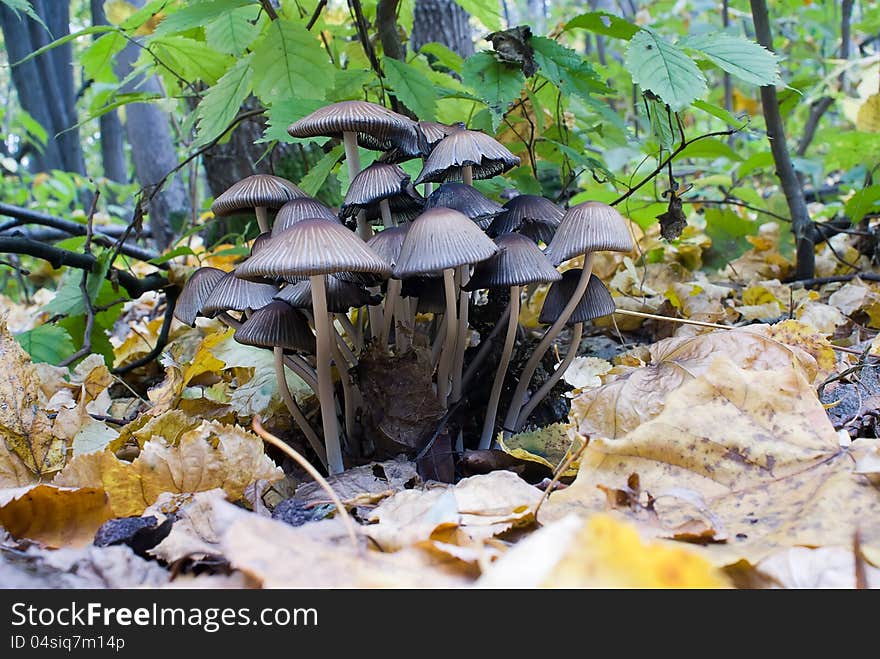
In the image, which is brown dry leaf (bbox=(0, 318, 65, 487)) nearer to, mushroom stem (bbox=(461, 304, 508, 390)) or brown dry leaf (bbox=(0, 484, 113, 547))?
brown dry leaf (bbox=(0, 484, 113, 547))

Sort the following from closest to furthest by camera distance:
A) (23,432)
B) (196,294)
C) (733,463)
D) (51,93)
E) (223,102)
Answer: (733,463) < (23,432) < (196,294) < (223,102) < (51,93)

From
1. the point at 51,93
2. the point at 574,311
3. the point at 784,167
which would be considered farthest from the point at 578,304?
the point at 51,93

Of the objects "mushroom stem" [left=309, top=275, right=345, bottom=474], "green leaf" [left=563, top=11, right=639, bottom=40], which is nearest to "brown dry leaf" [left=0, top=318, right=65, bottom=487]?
"mushroom stem" [left=309, top=275, right=345, bottom=474]

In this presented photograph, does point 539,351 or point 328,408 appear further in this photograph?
point 539,351

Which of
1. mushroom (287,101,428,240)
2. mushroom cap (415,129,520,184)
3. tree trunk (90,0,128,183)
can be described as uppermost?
mushroom (287,101,428,240)

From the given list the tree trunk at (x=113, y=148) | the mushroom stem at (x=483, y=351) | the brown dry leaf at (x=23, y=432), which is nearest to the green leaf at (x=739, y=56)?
the mushroom stem at (x=483, y=351)

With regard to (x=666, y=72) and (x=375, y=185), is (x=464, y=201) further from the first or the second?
(x=666, y=72)

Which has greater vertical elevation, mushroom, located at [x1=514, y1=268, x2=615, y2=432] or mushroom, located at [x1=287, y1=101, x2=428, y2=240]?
mushroom, located at [x1=287, y1=101, x2=428, y2=240]
